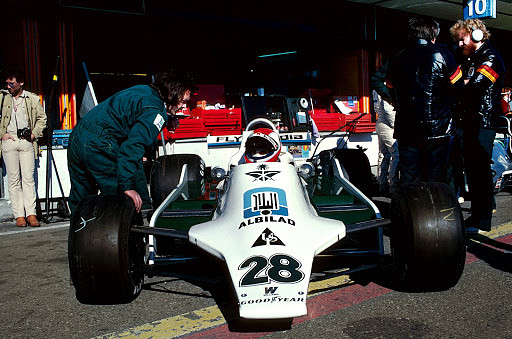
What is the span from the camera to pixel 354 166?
18.3ft

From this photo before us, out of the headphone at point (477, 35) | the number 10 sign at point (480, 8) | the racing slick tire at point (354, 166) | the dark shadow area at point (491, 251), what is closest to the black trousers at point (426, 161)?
the dark shadow area at point (491, 251)

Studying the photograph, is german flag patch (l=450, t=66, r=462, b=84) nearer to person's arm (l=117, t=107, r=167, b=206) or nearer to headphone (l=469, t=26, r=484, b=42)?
headphone (l=469, t=26, r=484, b=42)

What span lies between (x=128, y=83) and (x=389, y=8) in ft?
19.6

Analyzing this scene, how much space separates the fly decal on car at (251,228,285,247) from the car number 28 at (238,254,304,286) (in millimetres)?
88

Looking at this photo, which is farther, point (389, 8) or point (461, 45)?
point (389, 8)

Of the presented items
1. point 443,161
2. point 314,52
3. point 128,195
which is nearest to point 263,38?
point 314,52

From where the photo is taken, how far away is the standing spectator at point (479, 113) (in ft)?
15.1

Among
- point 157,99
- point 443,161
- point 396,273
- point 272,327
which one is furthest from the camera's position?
point 443,161

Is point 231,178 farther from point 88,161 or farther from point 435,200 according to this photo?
point 435,200

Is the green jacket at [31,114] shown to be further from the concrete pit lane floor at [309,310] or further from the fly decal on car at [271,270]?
the fly decal on car at [271,270]

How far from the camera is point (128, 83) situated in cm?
1102

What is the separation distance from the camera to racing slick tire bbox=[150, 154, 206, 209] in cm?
518

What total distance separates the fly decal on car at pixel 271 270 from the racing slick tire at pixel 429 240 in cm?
76

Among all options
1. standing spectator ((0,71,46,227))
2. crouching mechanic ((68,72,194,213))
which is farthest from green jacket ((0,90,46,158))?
crouching mechanic ((68,72,194,213))
